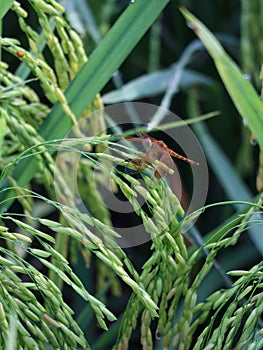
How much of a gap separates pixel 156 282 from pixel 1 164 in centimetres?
26

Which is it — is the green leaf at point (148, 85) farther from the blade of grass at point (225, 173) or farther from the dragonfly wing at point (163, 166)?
the dragonfly wing at point (163, 166)

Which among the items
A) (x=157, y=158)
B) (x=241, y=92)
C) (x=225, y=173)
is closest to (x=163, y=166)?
(x=157, y=158)

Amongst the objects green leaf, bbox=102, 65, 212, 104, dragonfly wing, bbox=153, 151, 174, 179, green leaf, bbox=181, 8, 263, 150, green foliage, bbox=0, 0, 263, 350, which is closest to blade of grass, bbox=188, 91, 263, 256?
green foliage, bbox=0, 0, 263, 350

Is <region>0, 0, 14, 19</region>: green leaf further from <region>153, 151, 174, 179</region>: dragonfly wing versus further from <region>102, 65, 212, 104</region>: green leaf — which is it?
<region>102, 65, 212, 104</region>: green leaf

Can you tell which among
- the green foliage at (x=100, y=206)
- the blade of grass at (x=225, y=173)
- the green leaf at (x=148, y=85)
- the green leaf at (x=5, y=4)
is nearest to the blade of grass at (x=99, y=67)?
the green foliage at (x=100, y=206)

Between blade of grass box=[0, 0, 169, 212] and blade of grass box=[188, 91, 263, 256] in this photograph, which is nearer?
blade of grass box=[0, 0, 169, 212]

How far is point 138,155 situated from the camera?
740 mm

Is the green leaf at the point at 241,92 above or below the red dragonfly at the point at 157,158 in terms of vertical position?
above

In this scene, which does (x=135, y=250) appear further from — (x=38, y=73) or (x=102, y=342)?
(x=38, y=73)

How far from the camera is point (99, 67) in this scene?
0.92 meters

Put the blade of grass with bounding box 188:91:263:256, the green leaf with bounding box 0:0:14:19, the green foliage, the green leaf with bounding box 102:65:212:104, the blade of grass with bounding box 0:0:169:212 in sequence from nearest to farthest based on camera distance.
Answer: the green foliage < the green leaf with bounding box 0:0:14:19 < the blade of grass with bounding box 0:0:169:212 < the green leaf with bounding box 102:65:212:104 < the blade of grass with bounding box 188:91:263:256

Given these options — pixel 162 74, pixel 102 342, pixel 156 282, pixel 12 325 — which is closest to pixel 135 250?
pixel 162 74

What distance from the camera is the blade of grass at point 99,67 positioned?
897mm

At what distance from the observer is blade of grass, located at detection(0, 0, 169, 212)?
0.90 meters
